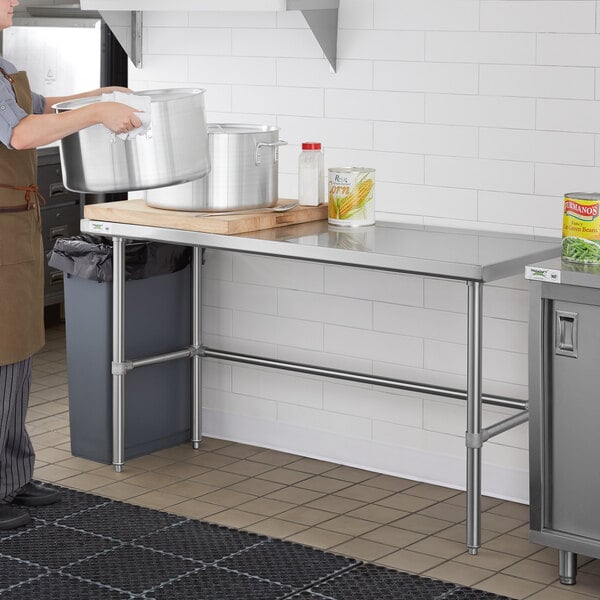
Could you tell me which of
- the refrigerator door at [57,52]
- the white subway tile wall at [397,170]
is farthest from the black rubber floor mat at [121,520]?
the refrigerator door at [57,52]

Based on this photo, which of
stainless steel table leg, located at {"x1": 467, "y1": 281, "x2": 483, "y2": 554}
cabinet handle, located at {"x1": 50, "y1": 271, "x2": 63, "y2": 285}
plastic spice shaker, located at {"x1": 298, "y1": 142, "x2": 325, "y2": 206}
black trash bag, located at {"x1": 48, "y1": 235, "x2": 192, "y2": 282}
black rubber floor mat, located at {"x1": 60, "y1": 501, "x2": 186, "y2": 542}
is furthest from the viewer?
cabinet handle, located at {"x1": 50, "y1": 271, "x2": 63, "y2": 285}

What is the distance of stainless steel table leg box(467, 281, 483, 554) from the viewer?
11.9ft

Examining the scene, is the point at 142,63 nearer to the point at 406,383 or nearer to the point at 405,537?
the point at 406,383

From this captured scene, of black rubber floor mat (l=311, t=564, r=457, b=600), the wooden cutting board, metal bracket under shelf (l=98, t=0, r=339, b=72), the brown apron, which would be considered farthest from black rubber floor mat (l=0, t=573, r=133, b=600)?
metal bracket under shelf (l=98, t=0, r=339, b=72)

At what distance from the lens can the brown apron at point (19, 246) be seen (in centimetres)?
378

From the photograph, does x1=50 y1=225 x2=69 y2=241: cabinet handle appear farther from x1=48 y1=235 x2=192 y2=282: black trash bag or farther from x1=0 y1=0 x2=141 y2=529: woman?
x1=0 y1=0 x2=141 y2=529: woman

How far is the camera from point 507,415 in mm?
4238

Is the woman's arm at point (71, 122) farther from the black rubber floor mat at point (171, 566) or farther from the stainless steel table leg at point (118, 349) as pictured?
the black rubber floor mat at point (171, 566)

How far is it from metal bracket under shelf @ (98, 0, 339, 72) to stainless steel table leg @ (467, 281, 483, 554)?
116 cm

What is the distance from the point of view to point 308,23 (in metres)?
4.24

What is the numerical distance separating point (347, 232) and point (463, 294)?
456 millimetres

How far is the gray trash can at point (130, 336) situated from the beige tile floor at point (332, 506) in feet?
0.33

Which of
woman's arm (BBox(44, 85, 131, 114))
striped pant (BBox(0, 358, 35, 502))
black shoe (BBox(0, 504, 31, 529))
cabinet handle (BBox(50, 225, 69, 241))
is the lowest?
black shoe (BBox(0, 504, 31, 529))

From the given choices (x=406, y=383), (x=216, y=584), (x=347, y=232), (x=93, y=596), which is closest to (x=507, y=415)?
(x=406, y=383)
